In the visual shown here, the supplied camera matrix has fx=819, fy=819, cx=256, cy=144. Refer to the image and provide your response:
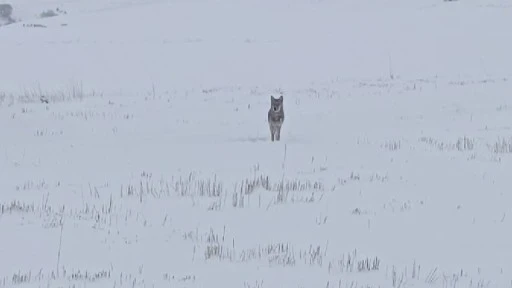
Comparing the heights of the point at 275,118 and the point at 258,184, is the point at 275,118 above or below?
above

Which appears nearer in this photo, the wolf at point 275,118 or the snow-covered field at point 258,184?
the snow-covered field at point 258,184

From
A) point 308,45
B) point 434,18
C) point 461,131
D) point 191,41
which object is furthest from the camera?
point 434,18

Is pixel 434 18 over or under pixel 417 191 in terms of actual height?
over

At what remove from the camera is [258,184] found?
9586mm

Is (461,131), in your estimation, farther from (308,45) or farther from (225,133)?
(308,45)

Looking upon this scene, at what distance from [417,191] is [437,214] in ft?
4.29

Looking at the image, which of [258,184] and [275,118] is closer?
[258,184]

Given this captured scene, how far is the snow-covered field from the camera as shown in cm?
602

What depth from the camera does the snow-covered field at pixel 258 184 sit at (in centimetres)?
602

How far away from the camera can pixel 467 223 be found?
25.0ft

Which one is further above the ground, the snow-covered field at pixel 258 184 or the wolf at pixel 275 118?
the wolf at pixel 275 118

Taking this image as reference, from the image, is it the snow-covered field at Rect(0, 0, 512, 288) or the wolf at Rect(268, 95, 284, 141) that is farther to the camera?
the wolf at Rect(268, 95, 284, 141)

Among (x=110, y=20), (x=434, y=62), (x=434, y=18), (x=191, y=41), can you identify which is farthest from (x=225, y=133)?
(x=110, y=20)

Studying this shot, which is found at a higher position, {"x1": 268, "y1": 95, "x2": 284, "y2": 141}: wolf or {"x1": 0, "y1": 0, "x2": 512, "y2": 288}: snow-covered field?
{"x1": 268, "y1": 95, "x2": 284, "y2": 141}: wolf
